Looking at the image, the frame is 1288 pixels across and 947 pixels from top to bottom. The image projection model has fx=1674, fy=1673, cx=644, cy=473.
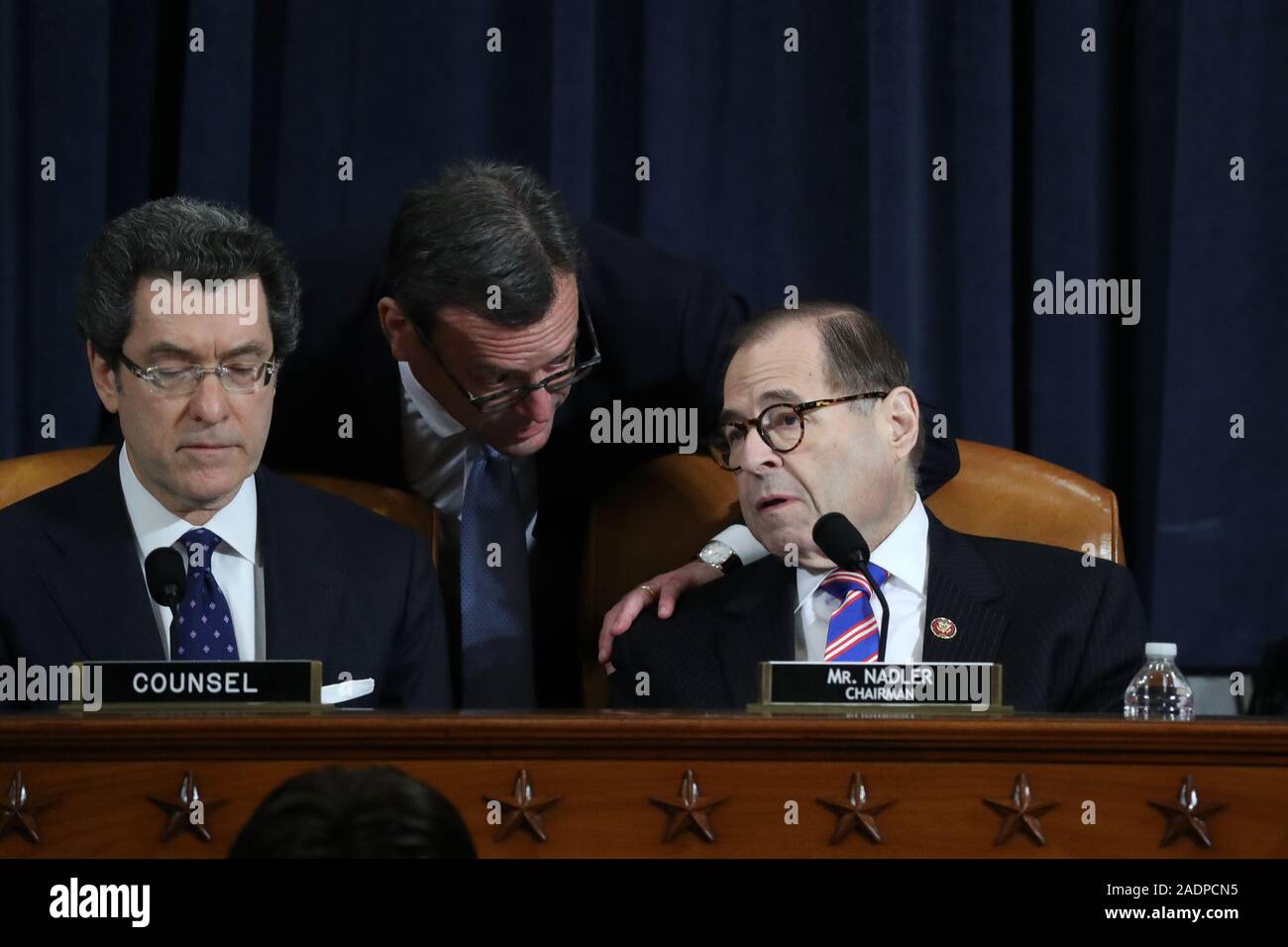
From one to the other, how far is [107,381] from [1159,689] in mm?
1338

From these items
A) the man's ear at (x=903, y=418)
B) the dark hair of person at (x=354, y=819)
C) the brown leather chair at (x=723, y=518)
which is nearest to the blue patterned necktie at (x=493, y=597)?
the brown leather chair at (x=723, y=518)

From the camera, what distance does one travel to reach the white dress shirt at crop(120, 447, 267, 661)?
2.10 m

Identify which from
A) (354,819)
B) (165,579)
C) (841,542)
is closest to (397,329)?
(165,579)

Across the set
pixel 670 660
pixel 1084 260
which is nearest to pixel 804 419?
pixel 670 660

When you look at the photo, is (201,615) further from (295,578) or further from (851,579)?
(851,579)

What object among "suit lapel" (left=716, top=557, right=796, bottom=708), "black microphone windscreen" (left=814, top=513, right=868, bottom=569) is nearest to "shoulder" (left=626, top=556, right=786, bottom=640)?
"suit lapel" (left=716, top=557, right=796, bottom=708)

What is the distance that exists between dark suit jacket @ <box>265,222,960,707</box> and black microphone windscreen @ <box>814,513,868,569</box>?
2.11ft

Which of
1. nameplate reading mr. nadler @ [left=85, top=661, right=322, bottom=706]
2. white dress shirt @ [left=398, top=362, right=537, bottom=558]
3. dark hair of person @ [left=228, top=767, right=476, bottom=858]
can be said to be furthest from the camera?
white dress shirt @ [left=398, top=362, right=537, bottom=558]

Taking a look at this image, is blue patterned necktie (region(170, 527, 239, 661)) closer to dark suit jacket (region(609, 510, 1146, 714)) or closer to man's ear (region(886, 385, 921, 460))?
dark suit jacket (region(609, 510, 1146, 714))

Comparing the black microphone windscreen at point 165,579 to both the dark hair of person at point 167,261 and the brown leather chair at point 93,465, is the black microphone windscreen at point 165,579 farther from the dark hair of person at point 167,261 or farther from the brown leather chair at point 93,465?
the brown leather chair at point 93,465

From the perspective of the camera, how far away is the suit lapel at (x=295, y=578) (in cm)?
210

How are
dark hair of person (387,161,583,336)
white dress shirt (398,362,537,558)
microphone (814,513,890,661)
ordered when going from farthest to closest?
white dress shirt (398,362,537,558) → dark hair of person (387,161,583,336) → microphone (814,513,890,661)
